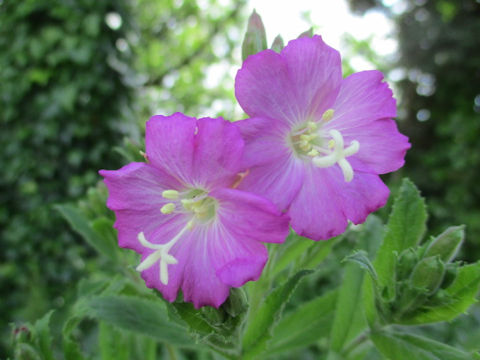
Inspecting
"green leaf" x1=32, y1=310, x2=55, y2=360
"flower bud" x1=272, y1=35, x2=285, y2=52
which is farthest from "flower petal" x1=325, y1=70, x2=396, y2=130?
"green leaf" x1=32, y1=310, x2=55, y2=360

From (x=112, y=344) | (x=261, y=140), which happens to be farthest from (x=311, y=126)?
(x=112, y=344)

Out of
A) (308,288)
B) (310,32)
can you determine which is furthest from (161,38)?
(310,32)

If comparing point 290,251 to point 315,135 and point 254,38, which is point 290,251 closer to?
point 315,135

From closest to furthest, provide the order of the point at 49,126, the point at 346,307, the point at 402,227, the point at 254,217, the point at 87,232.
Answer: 1. the point at 254,217
2. the point at 402,227
3. the point at 346,307
4. the point at 87,232
5. the point at 49,126

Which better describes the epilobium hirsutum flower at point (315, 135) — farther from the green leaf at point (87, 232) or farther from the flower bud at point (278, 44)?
the green leaf at point (87, 232)

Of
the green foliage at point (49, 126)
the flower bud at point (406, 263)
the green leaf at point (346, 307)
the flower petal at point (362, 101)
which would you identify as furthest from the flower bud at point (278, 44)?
the green foliage at point (49, 126)

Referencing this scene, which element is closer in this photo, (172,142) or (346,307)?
(172,142)

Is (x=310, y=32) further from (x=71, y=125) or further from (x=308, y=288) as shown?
(x=71, y=125)
